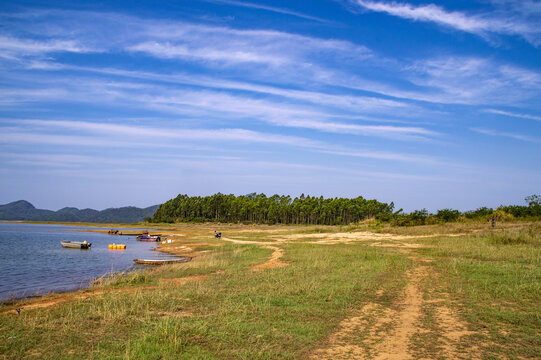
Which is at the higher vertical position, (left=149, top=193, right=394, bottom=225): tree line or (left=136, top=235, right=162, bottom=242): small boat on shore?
(left=149, top=193, right=394, bottom=225): tree line

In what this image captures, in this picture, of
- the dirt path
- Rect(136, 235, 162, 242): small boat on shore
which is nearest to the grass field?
the dirt path

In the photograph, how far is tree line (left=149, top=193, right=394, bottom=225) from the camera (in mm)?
123750

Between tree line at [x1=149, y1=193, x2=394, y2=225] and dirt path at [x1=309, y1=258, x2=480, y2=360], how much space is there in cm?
10985

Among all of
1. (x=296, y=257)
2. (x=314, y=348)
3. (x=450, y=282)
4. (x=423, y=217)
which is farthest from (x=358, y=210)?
(x=314, y=348)

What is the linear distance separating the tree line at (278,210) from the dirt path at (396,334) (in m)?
110

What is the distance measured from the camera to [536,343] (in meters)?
7.57

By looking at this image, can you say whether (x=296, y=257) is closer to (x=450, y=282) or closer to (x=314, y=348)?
(x=450, y=282)

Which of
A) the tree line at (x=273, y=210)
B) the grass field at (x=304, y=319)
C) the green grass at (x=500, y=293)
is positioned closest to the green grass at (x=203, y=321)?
the grass field at (x=304, y=319)

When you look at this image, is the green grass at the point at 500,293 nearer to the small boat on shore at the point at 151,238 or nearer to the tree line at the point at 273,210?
the small boat on shore at the point at 151,238

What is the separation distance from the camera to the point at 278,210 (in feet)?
415

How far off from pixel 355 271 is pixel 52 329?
1205cm

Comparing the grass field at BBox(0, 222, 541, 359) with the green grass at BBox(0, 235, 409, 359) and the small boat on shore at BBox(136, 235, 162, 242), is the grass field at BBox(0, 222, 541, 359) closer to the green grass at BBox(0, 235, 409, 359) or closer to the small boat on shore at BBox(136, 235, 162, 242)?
the green grass at BBox(0, 235, 409, 359)

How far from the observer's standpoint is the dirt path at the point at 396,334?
717 centimetres

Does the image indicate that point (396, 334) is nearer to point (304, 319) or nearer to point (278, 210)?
point (304, 319)
